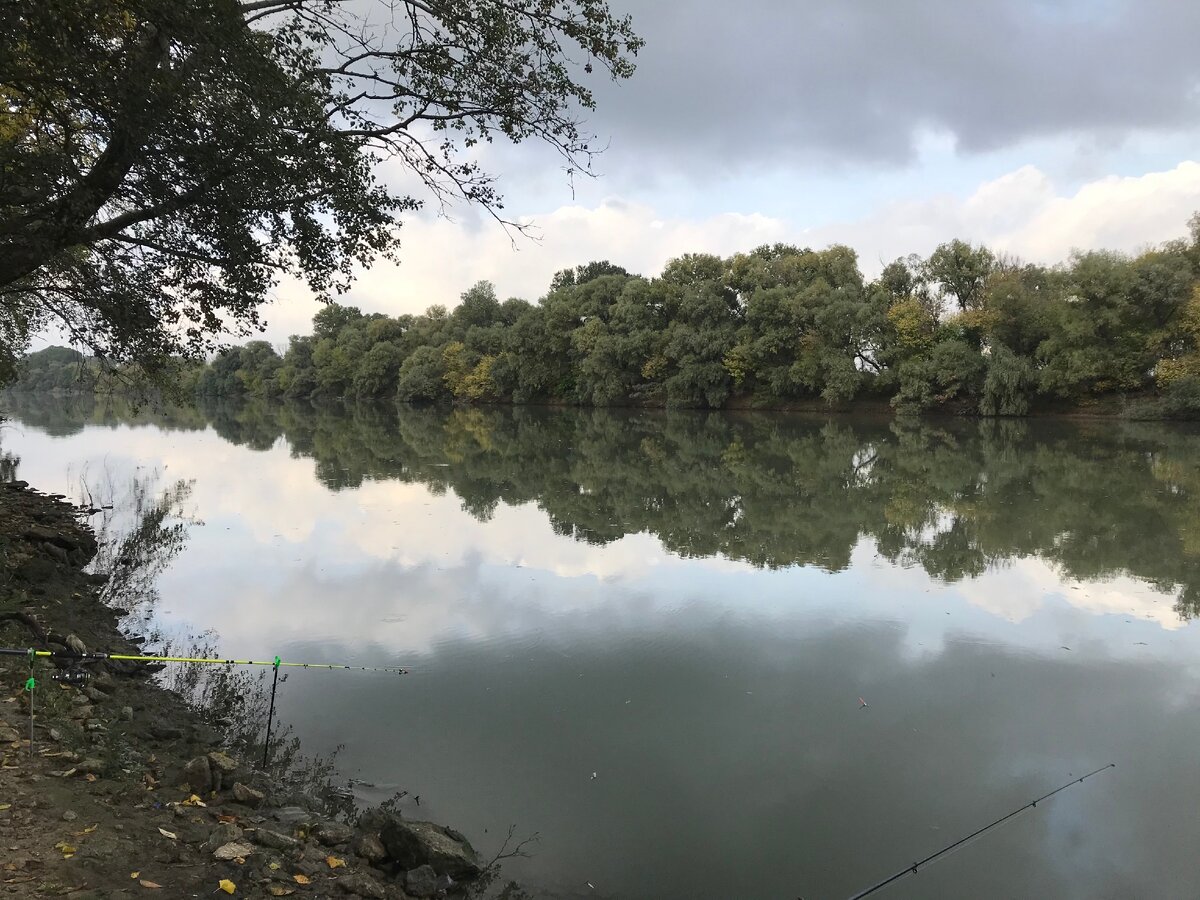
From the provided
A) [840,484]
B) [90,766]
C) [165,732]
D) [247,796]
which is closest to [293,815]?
[247,796]

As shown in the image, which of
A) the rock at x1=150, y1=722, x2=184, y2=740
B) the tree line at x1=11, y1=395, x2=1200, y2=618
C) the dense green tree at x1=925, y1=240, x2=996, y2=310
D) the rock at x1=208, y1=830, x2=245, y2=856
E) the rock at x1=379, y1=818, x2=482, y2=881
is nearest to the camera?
the rock at x1=208, y1=830, x2=245, y2=856

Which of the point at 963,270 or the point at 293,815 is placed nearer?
the point at 293,815

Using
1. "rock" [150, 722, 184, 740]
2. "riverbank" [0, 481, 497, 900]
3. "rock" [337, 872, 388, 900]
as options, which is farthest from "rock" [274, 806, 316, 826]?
"rock" [150, 722, 184, 740]

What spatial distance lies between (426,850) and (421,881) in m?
0.18

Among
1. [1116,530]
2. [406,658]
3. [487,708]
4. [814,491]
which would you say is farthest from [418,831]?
[814,491]

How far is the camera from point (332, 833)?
441 centimetres

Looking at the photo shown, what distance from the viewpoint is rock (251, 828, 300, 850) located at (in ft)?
13.4

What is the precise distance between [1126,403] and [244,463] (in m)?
41.2

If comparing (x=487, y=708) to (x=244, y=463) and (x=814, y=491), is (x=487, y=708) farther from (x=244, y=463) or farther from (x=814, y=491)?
(x=244, y=463)

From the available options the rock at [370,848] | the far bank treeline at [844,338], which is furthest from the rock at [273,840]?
the far bank treeline at [844,338]

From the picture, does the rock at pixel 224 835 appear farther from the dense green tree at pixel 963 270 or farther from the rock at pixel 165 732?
the dense green tree at pixel 963 270

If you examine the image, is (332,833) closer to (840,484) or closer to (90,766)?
(90,766)

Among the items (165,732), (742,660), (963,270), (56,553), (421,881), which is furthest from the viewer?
(963,270)

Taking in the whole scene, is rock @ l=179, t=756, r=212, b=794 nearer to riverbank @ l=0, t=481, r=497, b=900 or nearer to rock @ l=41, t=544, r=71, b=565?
riverbank @ l=0, t=481, r=497, b=900
